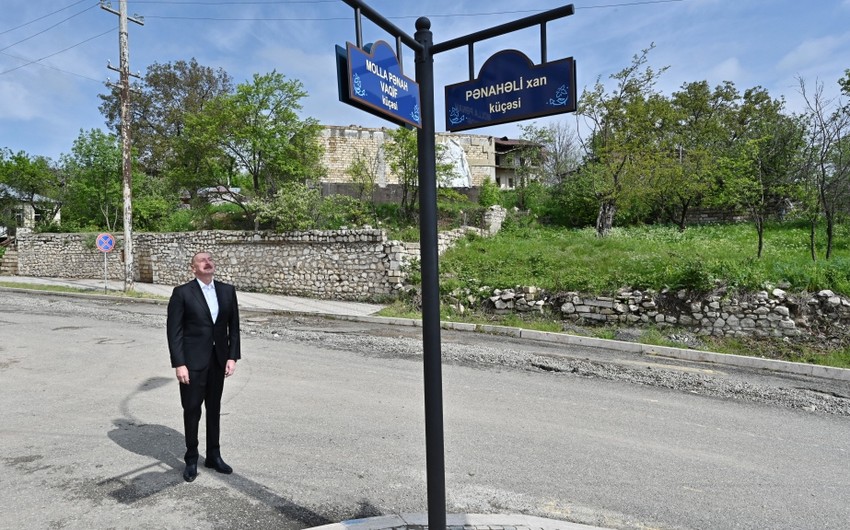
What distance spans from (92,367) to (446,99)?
7326 mm

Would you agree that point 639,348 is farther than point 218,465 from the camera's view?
Yes

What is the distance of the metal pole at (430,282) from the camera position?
249 centimetres

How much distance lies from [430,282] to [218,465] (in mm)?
2640

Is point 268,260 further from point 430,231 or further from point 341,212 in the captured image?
point 430,231

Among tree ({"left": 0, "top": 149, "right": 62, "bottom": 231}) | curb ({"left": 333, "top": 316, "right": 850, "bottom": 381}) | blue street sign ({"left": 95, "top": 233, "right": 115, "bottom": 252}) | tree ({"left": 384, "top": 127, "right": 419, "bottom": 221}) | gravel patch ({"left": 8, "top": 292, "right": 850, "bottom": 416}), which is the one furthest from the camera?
tree ({"left": 0, "top": 149, "right": 62, "bottom": 231})

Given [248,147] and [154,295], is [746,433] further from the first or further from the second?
[248,147]

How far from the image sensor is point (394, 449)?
449cm

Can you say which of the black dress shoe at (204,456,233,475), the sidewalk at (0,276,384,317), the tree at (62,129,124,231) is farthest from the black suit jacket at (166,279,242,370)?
the tree at (62,129,124,231)

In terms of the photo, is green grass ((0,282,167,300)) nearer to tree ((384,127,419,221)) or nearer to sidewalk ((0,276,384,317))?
sidewalk ((0,276,384,317))

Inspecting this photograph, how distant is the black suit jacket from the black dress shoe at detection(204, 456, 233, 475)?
2.52ft

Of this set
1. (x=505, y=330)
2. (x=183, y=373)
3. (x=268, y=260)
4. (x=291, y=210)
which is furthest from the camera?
(x=291, y=210)

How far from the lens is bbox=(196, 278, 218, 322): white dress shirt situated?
381cm

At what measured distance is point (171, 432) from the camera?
474 cm

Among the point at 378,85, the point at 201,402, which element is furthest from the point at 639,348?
the point at 378,85
